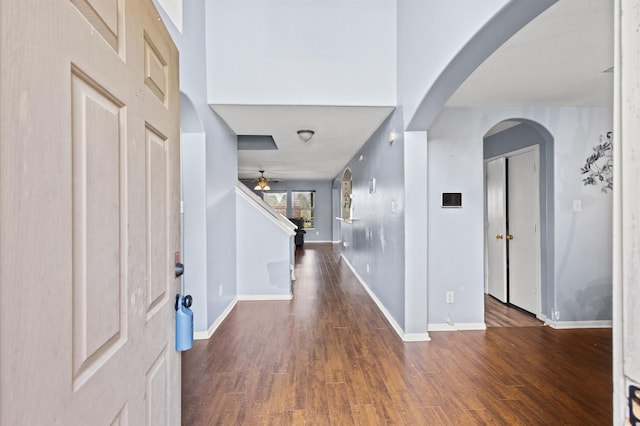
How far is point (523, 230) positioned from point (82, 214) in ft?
14.5

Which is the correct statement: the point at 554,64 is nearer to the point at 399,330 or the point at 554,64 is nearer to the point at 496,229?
the point at 496,229

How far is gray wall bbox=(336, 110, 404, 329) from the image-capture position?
10.3 ft

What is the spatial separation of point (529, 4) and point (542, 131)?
258cm

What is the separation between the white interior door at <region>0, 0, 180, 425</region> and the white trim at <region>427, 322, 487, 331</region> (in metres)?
2.87

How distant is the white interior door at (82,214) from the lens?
0.44 metres

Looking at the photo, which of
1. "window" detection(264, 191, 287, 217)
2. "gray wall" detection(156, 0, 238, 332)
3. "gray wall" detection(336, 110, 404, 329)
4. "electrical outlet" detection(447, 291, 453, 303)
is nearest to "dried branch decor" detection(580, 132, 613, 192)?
"electrical outlet" detection(447, 291, 453, 303)

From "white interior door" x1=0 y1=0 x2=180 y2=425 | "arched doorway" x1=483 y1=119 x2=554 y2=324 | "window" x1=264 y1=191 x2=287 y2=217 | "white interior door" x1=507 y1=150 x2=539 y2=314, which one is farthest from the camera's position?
"window" x1=264 y1=191 x2=287 y2=217

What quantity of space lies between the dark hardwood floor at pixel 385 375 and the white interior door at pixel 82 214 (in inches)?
47.9

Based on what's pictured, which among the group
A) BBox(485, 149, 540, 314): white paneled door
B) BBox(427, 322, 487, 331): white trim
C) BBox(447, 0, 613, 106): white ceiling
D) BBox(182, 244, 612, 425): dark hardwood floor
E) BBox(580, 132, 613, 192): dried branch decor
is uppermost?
BBox(447, 0, 613, 106): white ceiling

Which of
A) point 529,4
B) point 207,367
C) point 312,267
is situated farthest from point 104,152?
point 312,267

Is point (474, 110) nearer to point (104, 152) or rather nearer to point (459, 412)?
point (459, 412)

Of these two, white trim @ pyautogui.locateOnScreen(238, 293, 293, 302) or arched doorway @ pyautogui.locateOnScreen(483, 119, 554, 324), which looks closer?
arched doorway @ pyautogui.locateOnScreen(483, 119, 554, 324)

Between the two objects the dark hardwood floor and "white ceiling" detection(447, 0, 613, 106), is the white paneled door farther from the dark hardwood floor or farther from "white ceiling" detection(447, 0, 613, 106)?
"white ceiling" detection(447, 0, 613, 106)

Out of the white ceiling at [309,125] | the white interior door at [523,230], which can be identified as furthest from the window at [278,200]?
the white interior door at [523,230]
